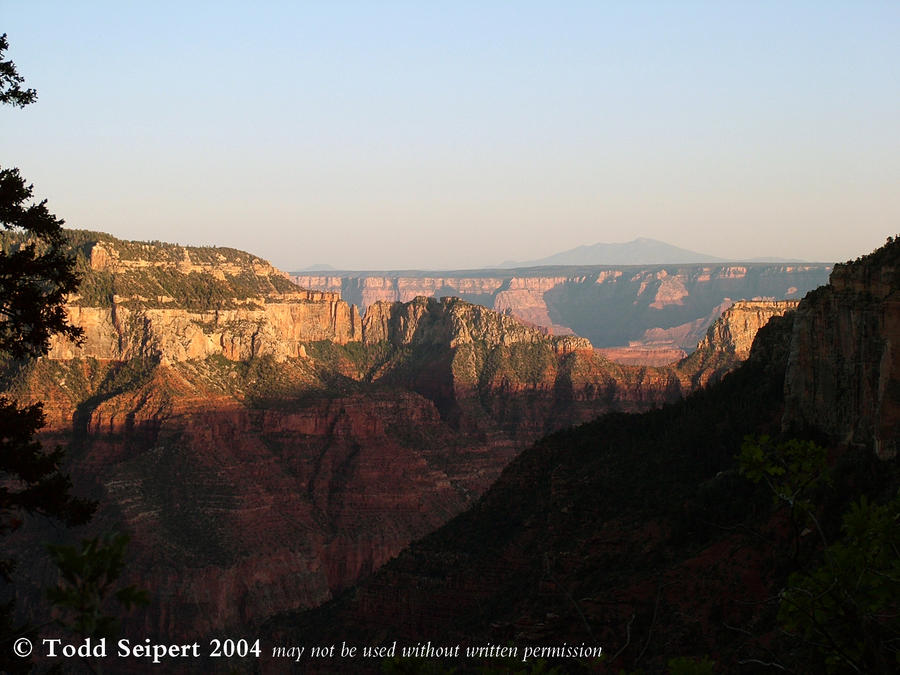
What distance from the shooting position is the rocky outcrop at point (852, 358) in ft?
147

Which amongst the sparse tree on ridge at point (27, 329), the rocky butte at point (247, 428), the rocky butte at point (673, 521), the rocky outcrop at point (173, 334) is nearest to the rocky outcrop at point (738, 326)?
the rocky butte at point (247, 428)

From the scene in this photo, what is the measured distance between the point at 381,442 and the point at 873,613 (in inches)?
4877

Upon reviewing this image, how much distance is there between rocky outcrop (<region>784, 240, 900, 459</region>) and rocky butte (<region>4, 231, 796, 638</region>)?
59.1 metres

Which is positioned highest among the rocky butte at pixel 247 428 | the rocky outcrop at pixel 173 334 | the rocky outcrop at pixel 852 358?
the rocky outcrop at pixel 852 358

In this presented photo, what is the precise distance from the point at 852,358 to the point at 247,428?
308 feet

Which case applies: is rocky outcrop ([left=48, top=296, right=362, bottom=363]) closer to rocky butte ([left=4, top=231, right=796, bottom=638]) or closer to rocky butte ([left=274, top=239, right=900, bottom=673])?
rocky butte ([left=4, top=231, right=796, bottom=638])

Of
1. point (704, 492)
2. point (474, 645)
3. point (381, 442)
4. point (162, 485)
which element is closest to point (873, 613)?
point (474, 645)

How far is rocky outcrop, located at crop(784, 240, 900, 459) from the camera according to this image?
4478 centimetres

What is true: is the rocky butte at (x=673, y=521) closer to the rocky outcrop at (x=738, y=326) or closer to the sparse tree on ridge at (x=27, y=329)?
the sparse tree on ridge at (x=27, y=329)

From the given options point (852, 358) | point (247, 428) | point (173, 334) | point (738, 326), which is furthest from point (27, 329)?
point (738, 326)

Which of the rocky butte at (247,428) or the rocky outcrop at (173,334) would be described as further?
the rocky outcrop at (173,334)

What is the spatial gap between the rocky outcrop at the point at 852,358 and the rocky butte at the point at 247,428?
5907 centimetres

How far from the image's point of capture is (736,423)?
6394 cm

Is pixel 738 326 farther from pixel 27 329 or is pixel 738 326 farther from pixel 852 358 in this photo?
pixel 27 329
